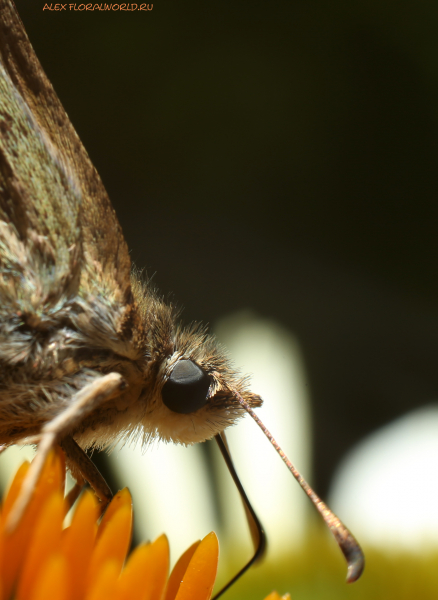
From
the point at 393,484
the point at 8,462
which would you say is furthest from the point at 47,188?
the point at 393,484

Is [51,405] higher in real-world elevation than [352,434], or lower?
higher

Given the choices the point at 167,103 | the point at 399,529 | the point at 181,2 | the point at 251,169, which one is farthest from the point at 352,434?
the point at 181,2

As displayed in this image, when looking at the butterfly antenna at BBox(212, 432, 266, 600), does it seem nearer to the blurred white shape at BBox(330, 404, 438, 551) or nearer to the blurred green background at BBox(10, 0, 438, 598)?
the blurred white shape at BBox(330, 404, 438, 551)

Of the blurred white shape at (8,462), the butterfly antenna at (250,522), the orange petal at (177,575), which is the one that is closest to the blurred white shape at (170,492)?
the blurred white shape at (8,462)


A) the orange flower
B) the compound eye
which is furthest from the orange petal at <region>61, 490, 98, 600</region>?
the compound eye

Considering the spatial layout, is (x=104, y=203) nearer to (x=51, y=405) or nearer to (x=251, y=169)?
(x=51, y=405)
